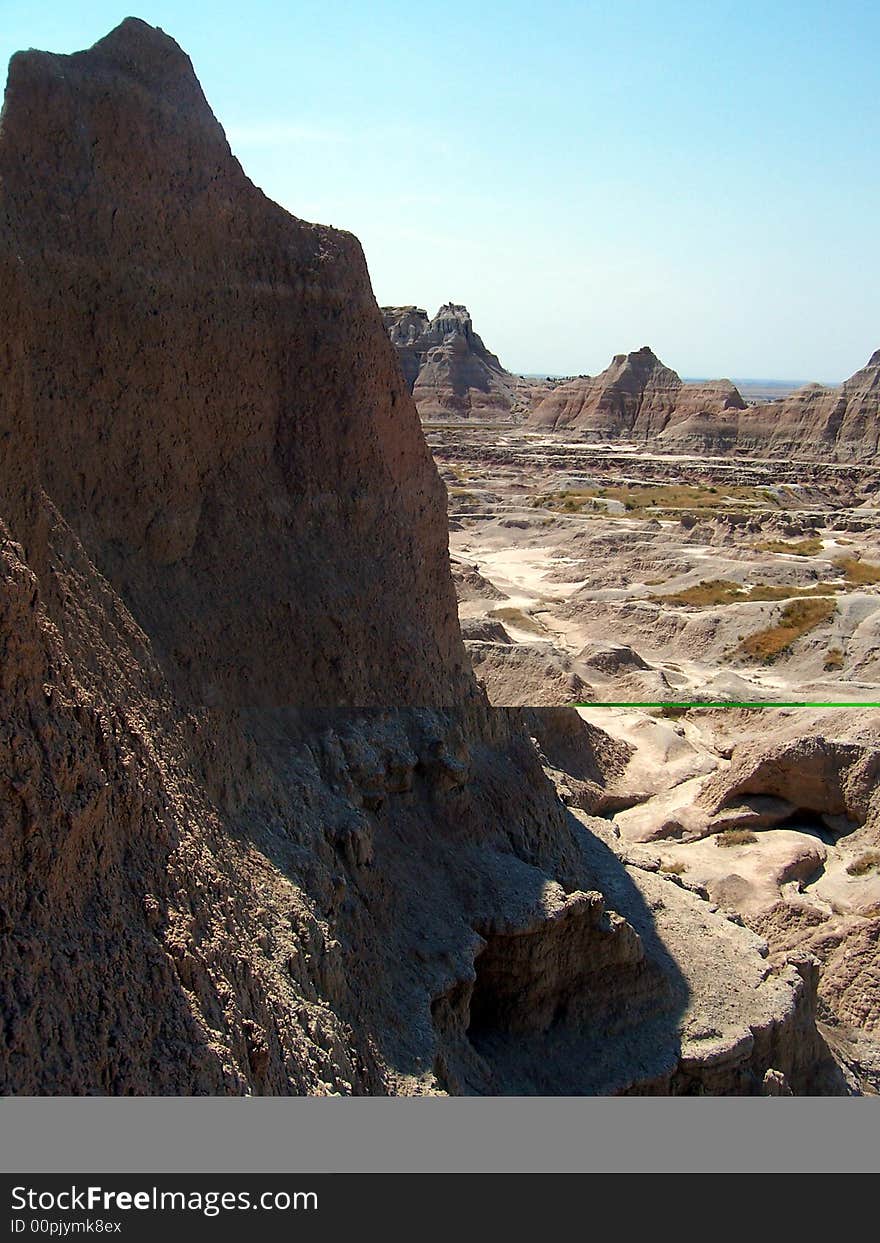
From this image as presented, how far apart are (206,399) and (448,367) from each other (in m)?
129

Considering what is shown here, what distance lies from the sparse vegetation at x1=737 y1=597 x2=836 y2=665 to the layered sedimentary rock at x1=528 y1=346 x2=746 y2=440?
7187 cm

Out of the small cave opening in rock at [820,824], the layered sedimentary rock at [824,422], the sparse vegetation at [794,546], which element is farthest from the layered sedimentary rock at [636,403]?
the small cave opening in rock at [820,824]

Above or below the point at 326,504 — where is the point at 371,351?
above

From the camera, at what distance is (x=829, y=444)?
92750mm

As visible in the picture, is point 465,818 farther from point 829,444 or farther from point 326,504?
point 829,444

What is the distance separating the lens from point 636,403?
11531cm

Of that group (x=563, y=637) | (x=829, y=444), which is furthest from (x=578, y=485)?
(x=563, y=637)

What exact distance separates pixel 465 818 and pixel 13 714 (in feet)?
23.3

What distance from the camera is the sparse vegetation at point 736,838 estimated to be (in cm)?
2142

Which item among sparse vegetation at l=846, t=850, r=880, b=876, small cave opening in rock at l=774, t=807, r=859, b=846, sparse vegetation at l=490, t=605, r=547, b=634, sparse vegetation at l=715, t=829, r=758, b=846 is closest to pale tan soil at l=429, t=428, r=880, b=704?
sparse vegetation at l=490, t=605, r=547, b=634

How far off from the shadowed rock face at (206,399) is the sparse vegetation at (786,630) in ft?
67.8

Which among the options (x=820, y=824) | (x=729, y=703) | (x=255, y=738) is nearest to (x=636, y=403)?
(x=729, y=703)

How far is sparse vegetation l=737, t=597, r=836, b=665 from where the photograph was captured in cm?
3284
